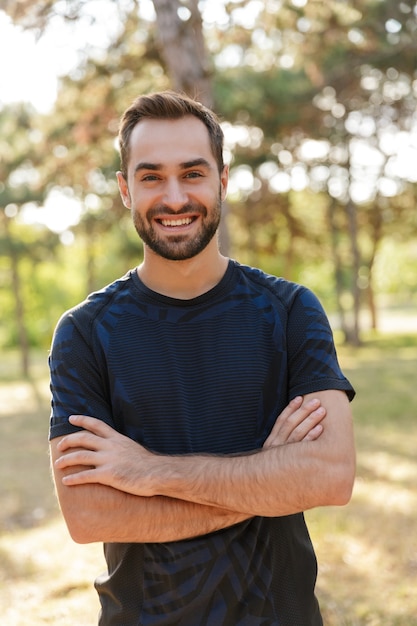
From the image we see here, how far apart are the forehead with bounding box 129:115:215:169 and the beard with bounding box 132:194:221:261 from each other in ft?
0.52

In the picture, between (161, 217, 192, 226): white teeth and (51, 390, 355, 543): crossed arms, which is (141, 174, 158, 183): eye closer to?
(161, 217, 192, 226): white teeth

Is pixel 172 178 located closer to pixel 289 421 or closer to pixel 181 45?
pixel 289 421

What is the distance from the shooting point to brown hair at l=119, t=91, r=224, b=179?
8.10ft

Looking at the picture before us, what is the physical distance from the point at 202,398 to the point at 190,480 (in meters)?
0.26

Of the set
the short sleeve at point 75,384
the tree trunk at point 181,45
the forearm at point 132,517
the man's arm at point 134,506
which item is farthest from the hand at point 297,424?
the tree trunk at point 181,45

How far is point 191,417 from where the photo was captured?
2305 millimetres

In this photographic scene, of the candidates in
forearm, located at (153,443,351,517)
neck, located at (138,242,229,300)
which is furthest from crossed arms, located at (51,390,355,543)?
neck, located at (138,242,229,300)

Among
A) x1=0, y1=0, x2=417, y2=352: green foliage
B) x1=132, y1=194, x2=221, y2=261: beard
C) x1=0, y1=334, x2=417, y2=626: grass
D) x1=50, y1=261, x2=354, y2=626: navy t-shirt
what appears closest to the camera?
x1=50, y1=261, x2=354, y2=626: navy t-shirt

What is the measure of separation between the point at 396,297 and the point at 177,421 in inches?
3636

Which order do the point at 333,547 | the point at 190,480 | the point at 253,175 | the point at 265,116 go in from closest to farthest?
the point at 190,480, the point at 333,547, the point at 265,116, the point at 253,175

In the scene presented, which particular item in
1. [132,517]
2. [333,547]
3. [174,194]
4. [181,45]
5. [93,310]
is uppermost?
[181,45]

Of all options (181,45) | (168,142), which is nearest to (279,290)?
(168,142)

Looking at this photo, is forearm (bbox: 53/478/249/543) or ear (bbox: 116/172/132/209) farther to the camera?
ear (bbox: 116/172/132/209)

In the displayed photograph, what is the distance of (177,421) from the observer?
230 centimetres
